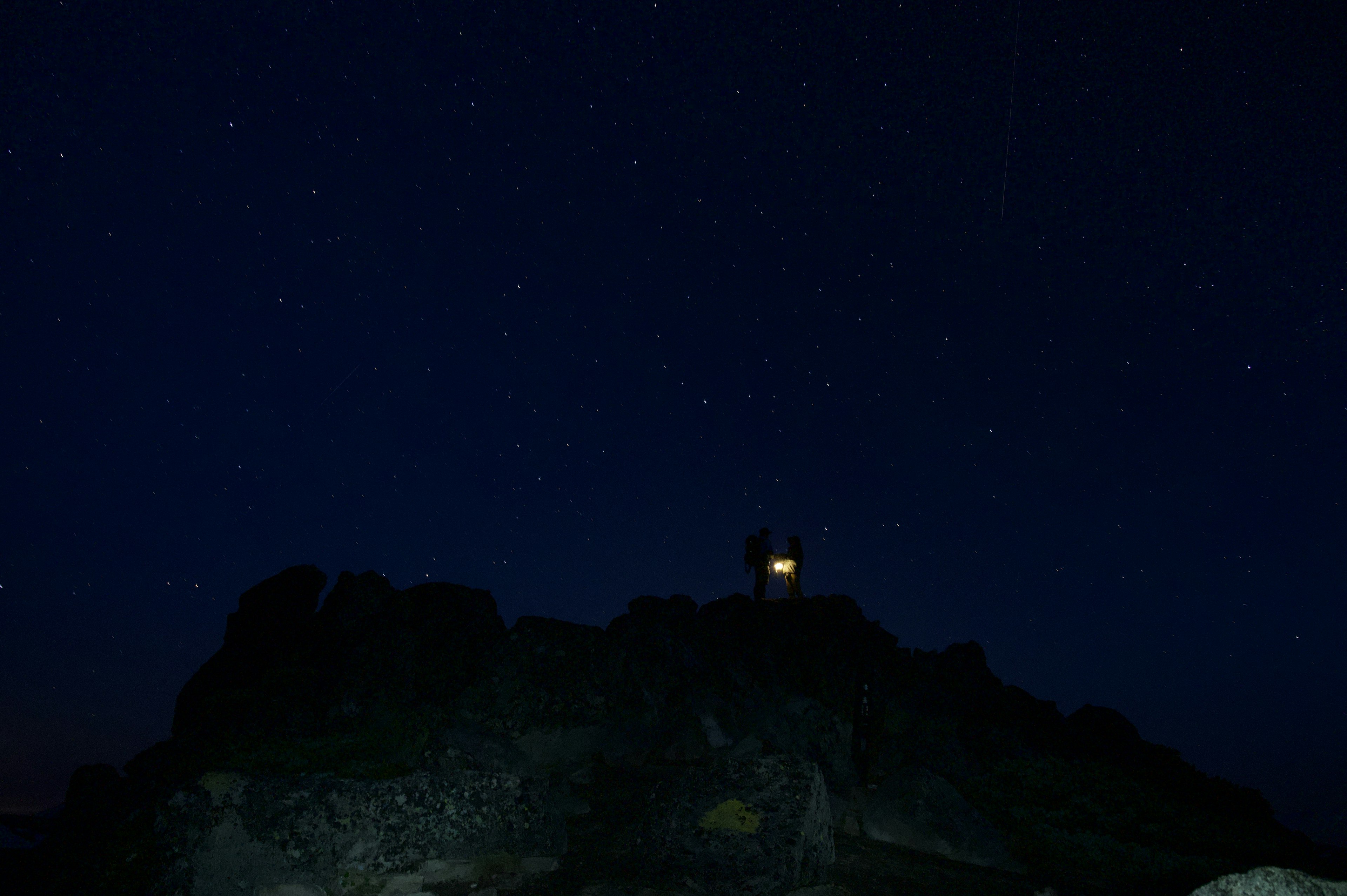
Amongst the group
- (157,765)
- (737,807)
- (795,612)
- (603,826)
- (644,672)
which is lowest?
(157,765)

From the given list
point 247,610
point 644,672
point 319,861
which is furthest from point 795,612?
point 247,610

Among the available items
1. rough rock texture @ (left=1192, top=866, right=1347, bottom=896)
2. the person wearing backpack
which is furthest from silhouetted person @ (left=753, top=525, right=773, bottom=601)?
rough rock texture @ (left=1192, top=866, right=1347, bottom=896)

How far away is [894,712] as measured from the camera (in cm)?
2042

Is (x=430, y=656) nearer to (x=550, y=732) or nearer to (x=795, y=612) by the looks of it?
(x=550, y=732)

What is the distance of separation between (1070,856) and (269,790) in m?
13.5

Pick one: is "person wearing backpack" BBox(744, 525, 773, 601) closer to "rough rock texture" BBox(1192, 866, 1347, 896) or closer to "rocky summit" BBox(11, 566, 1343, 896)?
"rocky summit" BBox(11, 566, 1343, 896)

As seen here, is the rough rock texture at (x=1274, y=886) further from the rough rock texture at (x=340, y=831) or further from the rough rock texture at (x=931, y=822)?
the rough rock texture at (x=340, y=831)

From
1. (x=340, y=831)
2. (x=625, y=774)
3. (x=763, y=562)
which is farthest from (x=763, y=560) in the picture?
(x=340, y=831)

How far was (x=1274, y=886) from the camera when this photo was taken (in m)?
4.40

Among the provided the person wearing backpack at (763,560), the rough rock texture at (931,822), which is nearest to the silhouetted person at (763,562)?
the person wearing backpack at (763,560)

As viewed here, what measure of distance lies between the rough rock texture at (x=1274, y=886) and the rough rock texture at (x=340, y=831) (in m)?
6.73

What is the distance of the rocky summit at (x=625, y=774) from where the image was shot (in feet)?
23.6

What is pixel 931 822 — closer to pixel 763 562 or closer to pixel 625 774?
pixel 625 774

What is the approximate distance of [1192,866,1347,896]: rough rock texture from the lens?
4.35m
